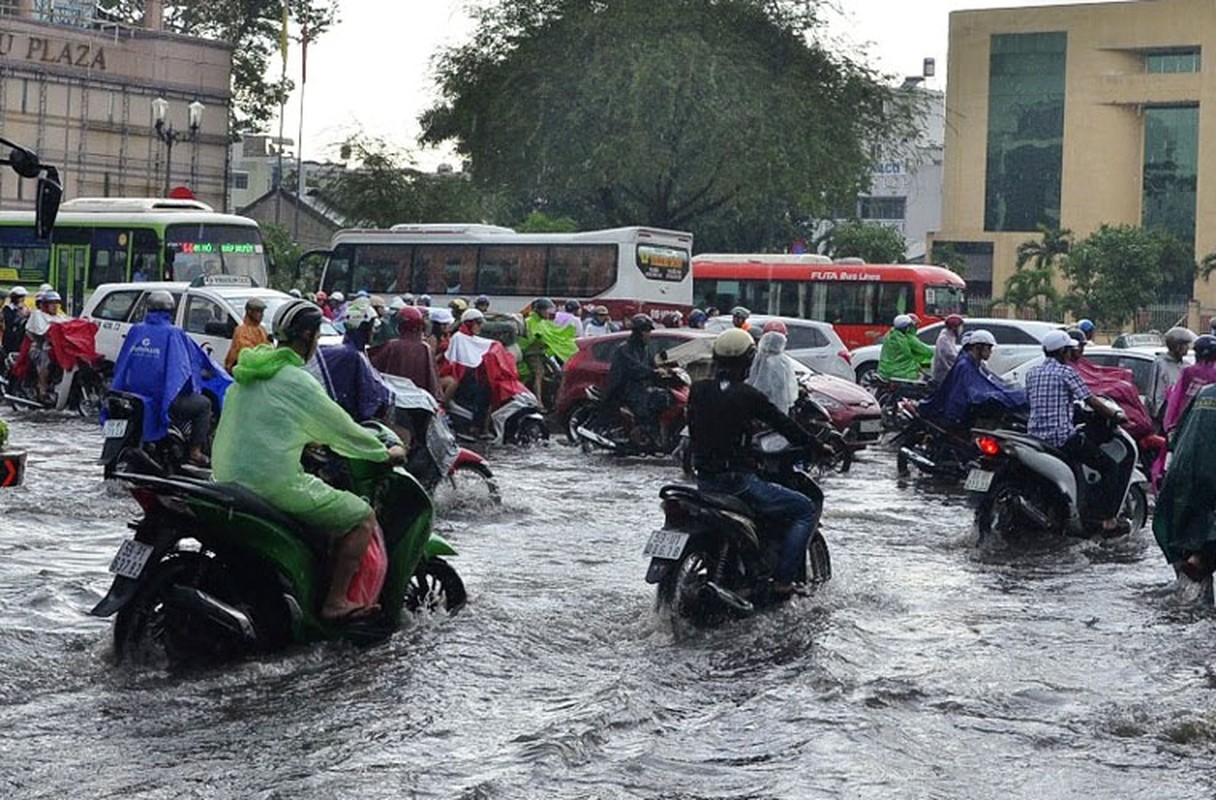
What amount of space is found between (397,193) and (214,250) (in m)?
20.5

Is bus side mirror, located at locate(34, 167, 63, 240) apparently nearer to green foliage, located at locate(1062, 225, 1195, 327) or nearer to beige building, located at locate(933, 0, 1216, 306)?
green foliage, located at locate(1062, 225, 1195, 327)

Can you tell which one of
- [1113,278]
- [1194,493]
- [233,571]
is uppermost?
[1113,278]

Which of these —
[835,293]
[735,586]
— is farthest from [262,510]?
[835,293]

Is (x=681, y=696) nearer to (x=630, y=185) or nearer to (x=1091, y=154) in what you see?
(x=630, y=185)

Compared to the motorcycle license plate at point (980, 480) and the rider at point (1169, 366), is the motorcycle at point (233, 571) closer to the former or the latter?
the motorcycle license plate at point (980, 480)

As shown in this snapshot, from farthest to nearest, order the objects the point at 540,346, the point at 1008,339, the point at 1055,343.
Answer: the point at 1008,339
the point at 540,346
the point at 1055,343

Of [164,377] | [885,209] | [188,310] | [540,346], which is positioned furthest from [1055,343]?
[885,209]

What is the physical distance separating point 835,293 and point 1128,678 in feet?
104

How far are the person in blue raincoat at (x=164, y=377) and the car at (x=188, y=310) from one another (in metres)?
6.06

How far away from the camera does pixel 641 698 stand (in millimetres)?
8070

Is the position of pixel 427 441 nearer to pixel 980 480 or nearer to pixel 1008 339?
pixel 980 480

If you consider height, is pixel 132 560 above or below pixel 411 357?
below

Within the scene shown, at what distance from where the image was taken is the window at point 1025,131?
8925 centimetres

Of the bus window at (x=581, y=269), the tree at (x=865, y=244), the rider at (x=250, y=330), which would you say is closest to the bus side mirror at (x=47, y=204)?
the rider at (x=250, y=330)
